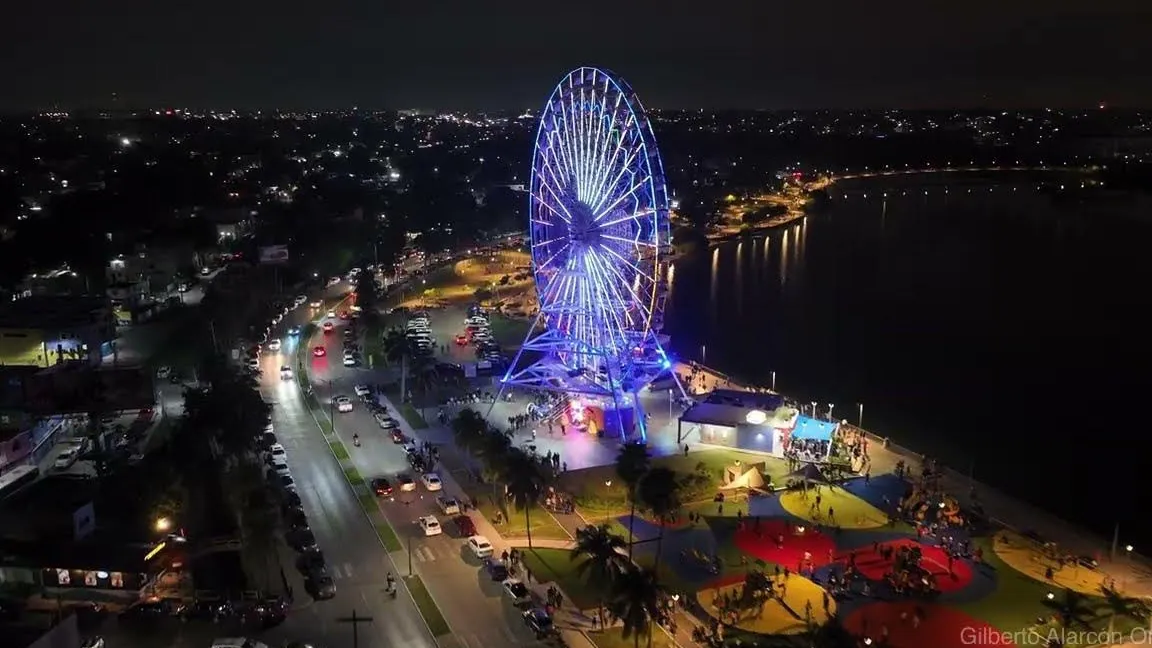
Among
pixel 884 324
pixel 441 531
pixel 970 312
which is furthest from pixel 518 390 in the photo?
pixel 970 312

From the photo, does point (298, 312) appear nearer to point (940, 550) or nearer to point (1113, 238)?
point (940, 550)

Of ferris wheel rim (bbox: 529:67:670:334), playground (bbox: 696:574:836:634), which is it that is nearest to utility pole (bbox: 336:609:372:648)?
playground (bbox: 696:574:836:634)

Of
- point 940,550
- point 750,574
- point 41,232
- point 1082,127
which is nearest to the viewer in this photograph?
point 750,574

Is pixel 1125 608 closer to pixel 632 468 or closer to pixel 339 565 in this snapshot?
pixel 632 468

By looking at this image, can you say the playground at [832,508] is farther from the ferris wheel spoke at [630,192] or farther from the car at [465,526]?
the ferris wheel spoke at [630,192]

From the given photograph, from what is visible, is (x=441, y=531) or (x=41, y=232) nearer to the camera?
(x=441, y=531)

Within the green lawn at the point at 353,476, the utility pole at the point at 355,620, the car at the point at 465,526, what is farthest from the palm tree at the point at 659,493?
the green lawn at the point at 353,476

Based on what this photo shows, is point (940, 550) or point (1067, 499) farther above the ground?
point (940, 550)
